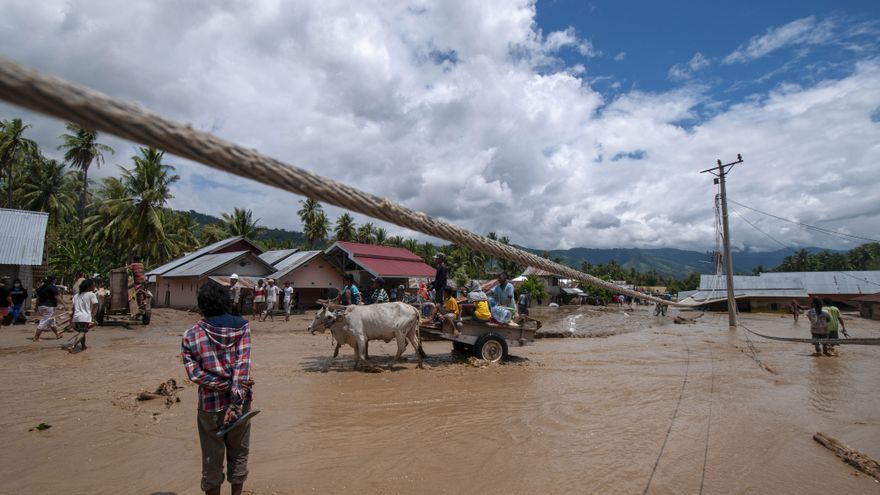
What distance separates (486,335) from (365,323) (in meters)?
2.73

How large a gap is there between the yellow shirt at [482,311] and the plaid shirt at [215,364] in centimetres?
682

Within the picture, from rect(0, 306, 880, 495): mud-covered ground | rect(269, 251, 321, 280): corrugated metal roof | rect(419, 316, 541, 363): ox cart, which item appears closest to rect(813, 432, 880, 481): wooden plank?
rect(0, 306, 880, 495): mud-covered ground

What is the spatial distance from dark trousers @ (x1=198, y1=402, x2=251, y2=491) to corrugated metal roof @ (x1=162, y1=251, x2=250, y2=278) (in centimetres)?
2349

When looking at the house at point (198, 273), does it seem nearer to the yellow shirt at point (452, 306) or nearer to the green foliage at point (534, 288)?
the yellow shirt at point (452, 306)

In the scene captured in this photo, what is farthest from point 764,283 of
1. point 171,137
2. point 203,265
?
point 171,137

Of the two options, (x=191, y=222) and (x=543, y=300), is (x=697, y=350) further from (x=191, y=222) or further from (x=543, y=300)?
(x=191, y=222)

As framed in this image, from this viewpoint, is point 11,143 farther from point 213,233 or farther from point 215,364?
point 215,364

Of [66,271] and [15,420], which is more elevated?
[66,271]

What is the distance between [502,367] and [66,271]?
124ft

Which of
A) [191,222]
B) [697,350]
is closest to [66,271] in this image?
[191,222]

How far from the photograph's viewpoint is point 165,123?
1.21m

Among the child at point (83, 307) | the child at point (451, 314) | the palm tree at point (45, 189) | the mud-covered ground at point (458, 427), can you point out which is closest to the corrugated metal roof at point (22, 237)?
the mud-covered ground at point (458, 427)

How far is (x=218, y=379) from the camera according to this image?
3.48m

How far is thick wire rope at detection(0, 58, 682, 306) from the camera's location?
0.96 m
